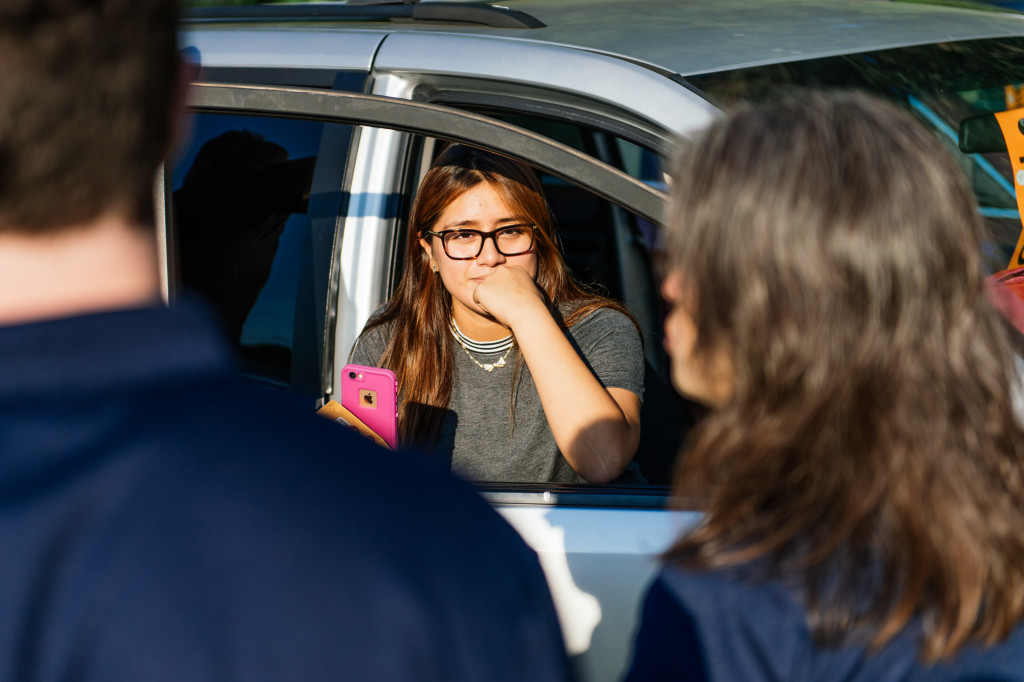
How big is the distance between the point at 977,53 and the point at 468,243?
4.24 feet

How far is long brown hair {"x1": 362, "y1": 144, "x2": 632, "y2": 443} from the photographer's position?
235 centimetres

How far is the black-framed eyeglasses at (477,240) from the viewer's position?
234 centimetres

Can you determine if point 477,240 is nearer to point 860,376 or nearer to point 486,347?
point 486,347

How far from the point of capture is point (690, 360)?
3.57ft

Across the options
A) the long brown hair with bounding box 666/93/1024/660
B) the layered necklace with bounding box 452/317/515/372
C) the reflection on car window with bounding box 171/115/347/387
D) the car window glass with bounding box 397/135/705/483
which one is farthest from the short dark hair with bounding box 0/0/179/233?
the car window glass with bounding box 397/135/705/483

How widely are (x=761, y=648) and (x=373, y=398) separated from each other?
1.20 meters

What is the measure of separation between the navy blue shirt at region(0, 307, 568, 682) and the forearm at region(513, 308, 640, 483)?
1.44 meters

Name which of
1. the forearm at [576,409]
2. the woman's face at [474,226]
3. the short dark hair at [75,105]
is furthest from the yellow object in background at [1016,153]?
the short dark hair at [75,105]

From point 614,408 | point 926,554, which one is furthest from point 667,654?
point 614,408

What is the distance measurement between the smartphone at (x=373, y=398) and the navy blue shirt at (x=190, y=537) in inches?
52.2

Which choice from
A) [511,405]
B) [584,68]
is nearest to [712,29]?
[584,68]

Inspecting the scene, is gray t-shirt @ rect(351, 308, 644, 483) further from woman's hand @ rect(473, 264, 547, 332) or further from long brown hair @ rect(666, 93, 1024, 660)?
long brown hair @ rect(666, 93, 1024, 660)

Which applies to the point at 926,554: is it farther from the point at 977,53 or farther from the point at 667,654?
the point at 977,53

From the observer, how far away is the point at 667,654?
1005 mm
